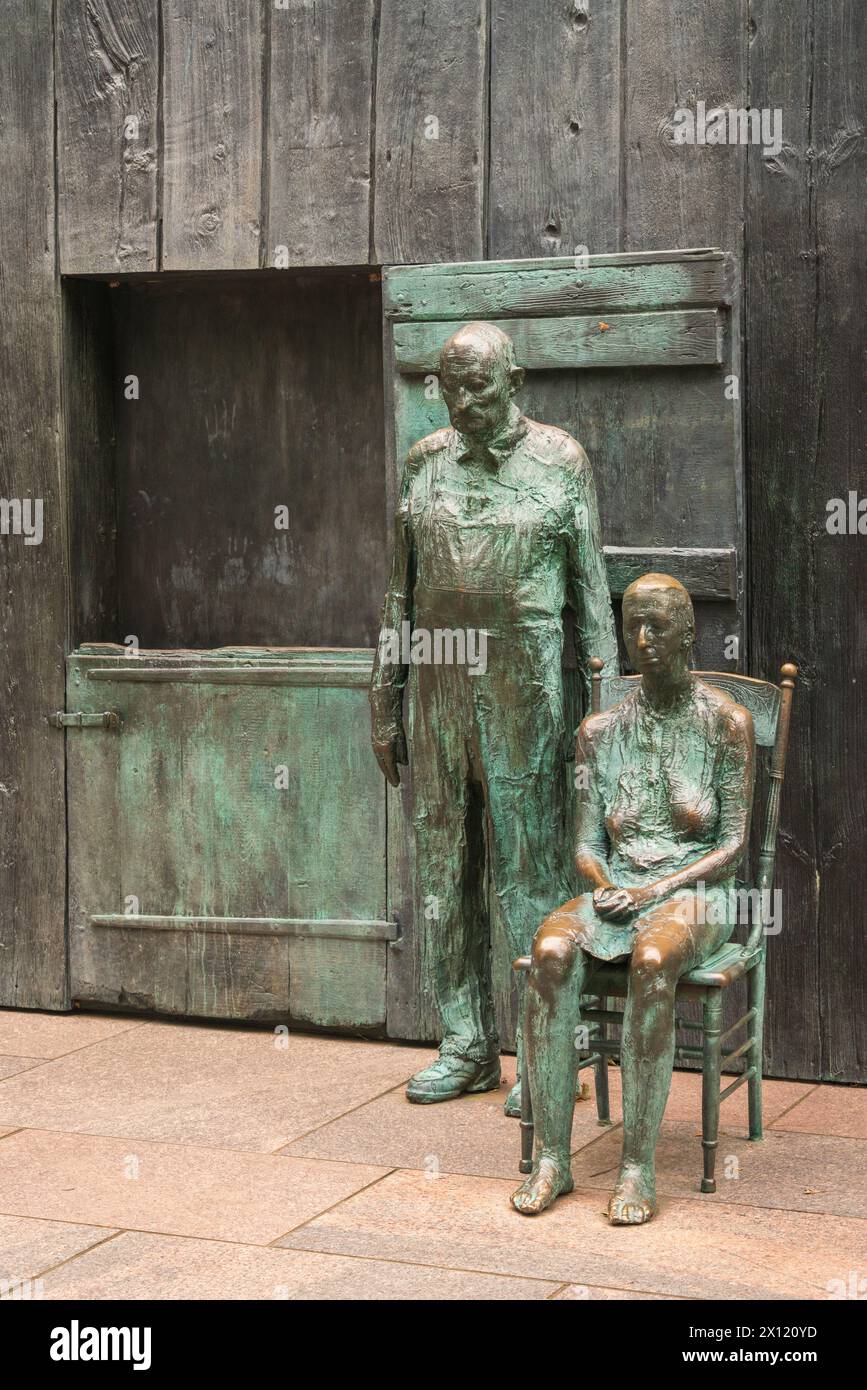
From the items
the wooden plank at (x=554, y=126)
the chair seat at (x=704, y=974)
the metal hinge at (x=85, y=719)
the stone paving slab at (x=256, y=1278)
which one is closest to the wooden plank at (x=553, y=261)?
the wooden plank at (x=554, y=126)

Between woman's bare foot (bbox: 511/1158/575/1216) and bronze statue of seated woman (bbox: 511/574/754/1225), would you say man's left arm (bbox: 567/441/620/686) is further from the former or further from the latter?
woman's bare foot (bbox: 511/1158/575/1216)

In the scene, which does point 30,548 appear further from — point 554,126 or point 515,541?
point 554,126

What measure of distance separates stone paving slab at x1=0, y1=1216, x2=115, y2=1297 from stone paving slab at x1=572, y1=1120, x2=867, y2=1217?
1288 mm

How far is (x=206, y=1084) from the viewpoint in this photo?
600cm

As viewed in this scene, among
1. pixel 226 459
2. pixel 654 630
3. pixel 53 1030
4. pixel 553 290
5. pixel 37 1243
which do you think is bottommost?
pixel 37 1243

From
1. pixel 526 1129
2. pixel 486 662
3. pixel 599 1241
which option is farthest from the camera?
pixel 486 662

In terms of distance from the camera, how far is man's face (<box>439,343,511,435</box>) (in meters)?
5.34

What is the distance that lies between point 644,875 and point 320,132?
9.10 feet

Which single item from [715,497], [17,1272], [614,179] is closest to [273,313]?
[614,179]

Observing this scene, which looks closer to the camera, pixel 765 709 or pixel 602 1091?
pixel 765 709

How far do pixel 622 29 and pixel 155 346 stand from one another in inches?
79.1

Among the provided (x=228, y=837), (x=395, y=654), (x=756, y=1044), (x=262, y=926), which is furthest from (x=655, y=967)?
(x=228, y=837)

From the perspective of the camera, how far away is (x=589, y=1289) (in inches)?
165

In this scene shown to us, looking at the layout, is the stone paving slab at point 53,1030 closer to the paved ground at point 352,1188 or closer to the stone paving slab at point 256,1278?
the paved ground at point 352,1188
